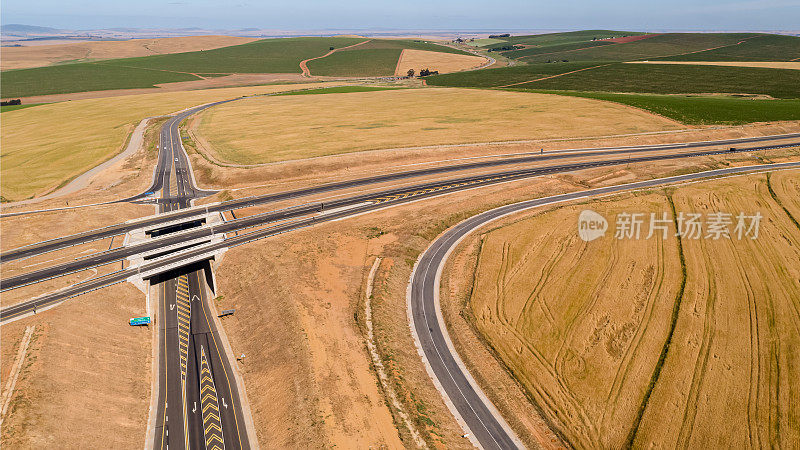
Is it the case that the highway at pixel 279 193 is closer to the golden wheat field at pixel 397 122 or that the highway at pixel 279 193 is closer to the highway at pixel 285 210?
the highway at pixel 285 210

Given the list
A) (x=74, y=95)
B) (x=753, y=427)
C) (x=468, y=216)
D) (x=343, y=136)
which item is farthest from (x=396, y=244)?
(x=74, y=95)

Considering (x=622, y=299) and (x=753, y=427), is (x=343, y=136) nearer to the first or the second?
(x=622, y=299)

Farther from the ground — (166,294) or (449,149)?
(449,149)

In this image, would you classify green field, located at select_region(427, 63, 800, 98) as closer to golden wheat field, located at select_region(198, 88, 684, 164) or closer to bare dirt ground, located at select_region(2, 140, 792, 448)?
golden wheat field, located at select_region(198, 88, 684, 164)

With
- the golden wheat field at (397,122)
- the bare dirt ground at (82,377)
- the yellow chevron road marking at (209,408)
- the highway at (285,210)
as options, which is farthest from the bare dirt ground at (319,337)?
the golden wheat field at (397,122)

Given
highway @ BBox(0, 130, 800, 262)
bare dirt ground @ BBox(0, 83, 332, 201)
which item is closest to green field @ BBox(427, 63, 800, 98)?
highway @ BBox(0, 130, 800, 262)

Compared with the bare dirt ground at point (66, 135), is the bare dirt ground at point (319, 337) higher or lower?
lower

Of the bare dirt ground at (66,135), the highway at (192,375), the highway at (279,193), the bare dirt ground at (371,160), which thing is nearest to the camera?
the highway at (192,375)
